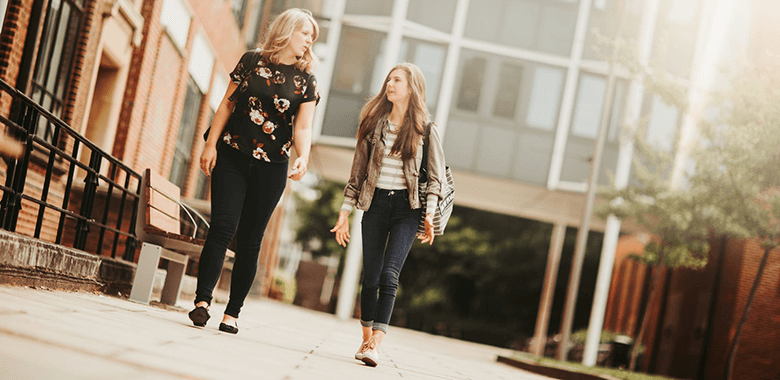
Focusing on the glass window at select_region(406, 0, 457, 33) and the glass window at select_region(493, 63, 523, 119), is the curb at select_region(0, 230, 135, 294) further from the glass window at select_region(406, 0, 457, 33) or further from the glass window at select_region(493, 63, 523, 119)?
the glass window at select_region(493, 63, 523, 119)

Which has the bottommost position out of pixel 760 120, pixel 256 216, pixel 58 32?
pixel 256 216

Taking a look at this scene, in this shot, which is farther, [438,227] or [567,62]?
[567,62]

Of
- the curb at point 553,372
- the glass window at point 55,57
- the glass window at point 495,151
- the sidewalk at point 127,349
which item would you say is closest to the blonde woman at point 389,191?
the sidewalk at point 127,349

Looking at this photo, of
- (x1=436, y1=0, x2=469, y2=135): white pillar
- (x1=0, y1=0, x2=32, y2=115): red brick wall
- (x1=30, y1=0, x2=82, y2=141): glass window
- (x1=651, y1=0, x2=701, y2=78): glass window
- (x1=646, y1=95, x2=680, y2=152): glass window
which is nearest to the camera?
(x1=0, y1=0, x2=32, y2=115): red brick wall

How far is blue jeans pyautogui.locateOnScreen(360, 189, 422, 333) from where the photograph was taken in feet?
17.7

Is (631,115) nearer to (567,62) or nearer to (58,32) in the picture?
(567,62)

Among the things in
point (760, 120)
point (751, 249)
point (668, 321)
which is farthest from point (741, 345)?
point (760, 120)

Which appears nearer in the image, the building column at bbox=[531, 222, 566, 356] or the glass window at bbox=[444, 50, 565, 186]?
the glass window at bbox=[444, 50, 565, 186]

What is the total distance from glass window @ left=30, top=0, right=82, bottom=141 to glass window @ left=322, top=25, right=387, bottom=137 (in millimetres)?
9844

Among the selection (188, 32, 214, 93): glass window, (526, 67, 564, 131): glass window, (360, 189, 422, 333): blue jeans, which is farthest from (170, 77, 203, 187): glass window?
(360, 189, 422, 333): blue jeans

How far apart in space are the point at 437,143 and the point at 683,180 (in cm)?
1567

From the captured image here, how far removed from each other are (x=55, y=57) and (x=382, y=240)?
6238 millimetres

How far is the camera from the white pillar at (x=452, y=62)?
2030 cm

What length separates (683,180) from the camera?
65.3ft
